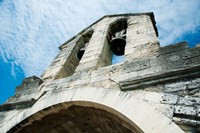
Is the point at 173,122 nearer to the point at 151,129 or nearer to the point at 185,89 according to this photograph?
the point at 151,129

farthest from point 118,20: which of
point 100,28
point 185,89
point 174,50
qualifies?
point 185,89

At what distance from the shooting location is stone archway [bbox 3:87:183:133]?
2.04 m

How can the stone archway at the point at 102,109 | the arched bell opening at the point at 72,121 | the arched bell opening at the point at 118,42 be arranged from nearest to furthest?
the stone archway at the point at 102,109 < the arched bell opening at the point at 72,121 < the arched bell opening at the point at 118,42

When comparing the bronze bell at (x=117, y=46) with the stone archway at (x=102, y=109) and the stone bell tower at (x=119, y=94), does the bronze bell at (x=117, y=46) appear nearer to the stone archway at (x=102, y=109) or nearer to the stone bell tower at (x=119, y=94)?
the stone bell tower at (x=119, y=94)

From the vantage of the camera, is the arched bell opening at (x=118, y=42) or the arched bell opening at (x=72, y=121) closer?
the arched bell opening at (x=72, y=121)

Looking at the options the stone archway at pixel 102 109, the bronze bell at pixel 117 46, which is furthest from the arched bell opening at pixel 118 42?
the stone archway at pixel 102 109

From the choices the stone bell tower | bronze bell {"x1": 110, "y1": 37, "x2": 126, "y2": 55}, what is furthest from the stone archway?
bronze bell {"x1": 110, "y1": 37, "x2": 126, "y2": 55}

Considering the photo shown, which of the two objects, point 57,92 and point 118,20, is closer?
point 57,92

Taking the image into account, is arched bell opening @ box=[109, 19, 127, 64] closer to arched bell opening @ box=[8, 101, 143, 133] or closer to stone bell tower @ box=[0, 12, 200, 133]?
stone bell tower @ box=[0, 12, 200, 133]

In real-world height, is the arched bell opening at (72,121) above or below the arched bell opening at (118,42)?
below

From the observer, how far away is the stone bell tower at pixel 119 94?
2.11 m

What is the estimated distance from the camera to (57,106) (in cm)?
306

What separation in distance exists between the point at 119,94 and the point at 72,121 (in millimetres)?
1159

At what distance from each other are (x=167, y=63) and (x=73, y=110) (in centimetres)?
160
